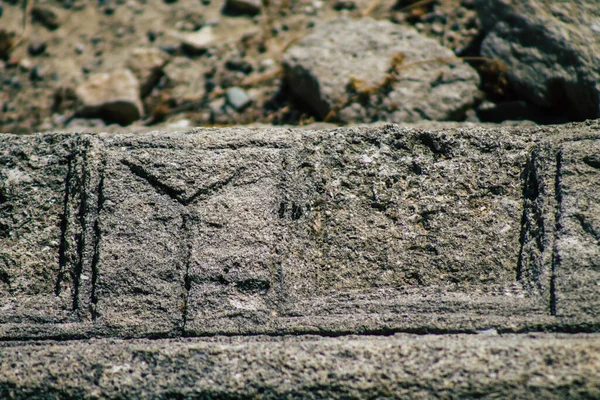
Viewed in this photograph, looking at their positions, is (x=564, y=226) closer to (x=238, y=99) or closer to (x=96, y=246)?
(x=96, y=246)

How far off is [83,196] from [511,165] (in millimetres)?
972

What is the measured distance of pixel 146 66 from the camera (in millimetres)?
2217

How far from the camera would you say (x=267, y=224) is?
1350 millimetres

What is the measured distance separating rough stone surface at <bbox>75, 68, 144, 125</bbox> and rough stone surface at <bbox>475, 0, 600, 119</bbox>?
45.5 inches

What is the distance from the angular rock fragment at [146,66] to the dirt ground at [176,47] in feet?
0.07

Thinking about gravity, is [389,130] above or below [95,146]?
above

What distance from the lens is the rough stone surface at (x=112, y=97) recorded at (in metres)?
2.07

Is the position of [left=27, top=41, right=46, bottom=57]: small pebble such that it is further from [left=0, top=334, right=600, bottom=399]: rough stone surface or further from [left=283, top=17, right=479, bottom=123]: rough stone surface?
[left=0, top=334, right=600, bottom=399]: rough stone surface

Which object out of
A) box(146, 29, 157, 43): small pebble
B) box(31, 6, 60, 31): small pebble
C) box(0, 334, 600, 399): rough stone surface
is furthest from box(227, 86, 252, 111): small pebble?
box(0, 334, 600, 399): rough stone surface

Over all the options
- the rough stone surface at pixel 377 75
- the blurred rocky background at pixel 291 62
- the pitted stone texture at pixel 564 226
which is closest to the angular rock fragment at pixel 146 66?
the blurred rocky background at pixel 291 62

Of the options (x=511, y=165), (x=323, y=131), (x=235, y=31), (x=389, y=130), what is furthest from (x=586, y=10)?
(x=235, y=31)

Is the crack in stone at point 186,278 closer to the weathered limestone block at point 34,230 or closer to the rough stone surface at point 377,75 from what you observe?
the weathered limestone block at point 34,230

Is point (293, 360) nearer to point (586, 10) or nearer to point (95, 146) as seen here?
point (95, 146)

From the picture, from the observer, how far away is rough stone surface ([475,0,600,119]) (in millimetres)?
1604
